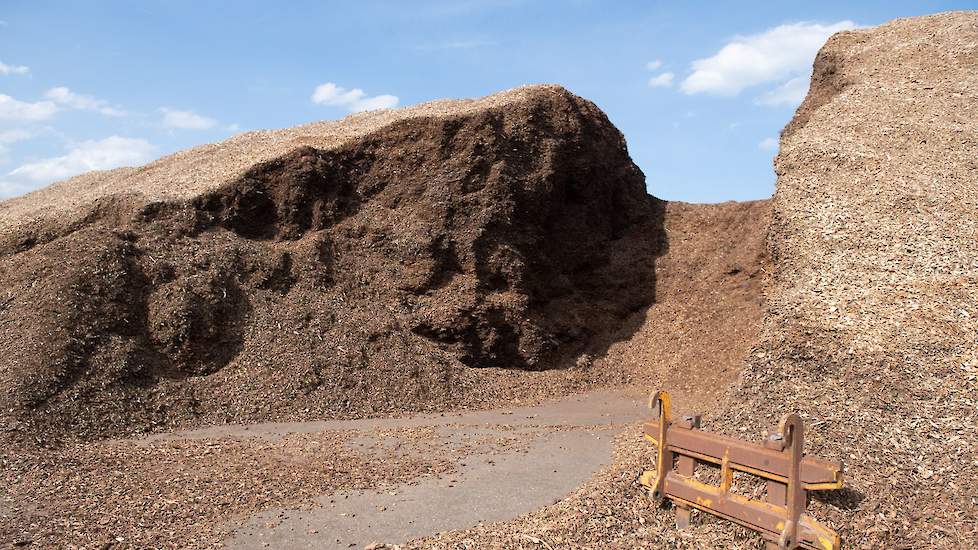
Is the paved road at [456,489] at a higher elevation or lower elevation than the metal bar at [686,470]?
lower

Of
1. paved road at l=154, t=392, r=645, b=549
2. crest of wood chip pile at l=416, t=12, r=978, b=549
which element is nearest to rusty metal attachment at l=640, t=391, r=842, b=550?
crest of wood chip pile at l=416, t=12, r=978, b=549

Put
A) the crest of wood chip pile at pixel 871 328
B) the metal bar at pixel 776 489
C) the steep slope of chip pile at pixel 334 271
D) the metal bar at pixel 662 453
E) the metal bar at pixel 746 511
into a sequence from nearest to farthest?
1. the metal bar at pixel 746 511
2. the metal bar at pixel 776 489
3. the crest of wood chip pile at pixel 871 328
4. the metal bar at pixel 662 453
5. the steep slope of chip pile at pixel 334 271

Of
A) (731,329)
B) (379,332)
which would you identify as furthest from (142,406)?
(731,329)

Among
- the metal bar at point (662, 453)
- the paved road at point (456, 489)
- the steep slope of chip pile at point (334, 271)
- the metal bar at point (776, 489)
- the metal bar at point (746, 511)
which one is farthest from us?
the steep slope of chip pile at point (334, 271)

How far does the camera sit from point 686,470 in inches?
244

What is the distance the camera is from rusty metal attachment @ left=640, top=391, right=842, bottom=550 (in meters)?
5.24

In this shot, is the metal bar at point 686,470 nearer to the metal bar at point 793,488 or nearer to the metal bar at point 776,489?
the metal bar at point 776,489

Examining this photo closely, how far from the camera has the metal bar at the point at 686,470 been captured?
20.1 ft

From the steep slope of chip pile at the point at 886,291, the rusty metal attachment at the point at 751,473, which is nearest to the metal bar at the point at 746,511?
the rusty metal attachment at the point at 751,473

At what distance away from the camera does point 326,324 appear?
14.2 meters

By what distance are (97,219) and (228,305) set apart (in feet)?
14.7

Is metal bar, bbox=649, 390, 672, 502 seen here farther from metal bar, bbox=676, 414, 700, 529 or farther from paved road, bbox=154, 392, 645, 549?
paved road, bbox=154, 392, 645, 549

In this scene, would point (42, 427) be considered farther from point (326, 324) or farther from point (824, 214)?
point (824, 214)

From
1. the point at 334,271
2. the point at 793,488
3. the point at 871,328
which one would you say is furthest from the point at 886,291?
the point at 334,271
